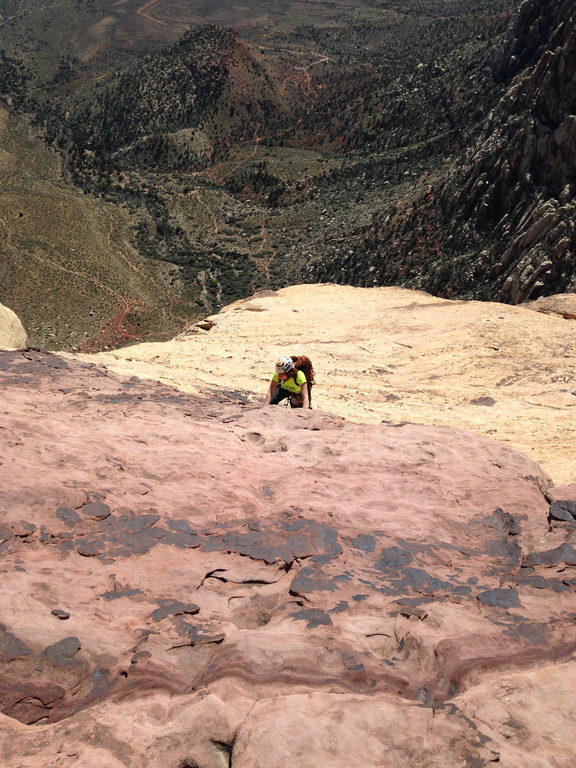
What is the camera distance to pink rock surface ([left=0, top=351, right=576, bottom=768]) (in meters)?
4.14

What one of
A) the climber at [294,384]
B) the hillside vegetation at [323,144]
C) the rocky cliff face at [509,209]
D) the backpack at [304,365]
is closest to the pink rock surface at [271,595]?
the climber at [294,384]

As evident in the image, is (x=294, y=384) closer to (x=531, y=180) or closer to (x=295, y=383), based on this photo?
(x=295, y=383)

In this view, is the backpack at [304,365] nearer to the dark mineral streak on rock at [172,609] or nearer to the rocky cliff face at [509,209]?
the dark mineral streak on rock at [172,609]

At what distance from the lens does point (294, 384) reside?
12344 millimetres

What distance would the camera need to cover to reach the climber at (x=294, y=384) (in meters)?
12.3

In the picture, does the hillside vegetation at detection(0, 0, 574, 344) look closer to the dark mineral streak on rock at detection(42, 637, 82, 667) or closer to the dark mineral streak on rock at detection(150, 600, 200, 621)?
the dark mineral streak on rock at detection(150, 600, 200, 621)

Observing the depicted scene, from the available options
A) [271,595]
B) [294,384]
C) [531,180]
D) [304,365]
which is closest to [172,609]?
[271,595]

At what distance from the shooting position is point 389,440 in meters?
9.20

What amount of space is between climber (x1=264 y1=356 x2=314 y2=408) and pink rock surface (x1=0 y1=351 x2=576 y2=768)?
9.08 ft

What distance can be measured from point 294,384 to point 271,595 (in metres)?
6.81

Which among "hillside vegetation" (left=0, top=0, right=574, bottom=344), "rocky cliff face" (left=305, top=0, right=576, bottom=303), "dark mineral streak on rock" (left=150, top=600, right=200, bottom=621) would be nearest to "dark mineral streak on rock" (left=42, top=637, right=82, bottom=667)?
"dark mineral streak on rock" (left=150, top=600, right=200, bottom=621)

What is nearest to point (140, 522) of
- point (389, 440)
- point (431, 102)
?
point (389, 440)

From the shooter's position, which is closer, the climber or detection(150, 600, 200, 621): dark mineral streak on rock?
detection(150, 600, 200, 621): dark mineral streak on rock

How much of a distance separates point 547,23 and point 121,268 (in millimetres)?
42754
